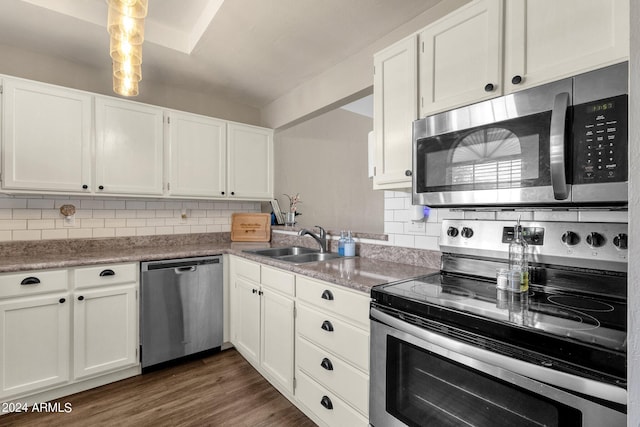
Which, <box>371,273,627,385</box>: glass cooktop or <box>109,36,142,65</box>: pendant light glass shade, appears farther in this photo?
<box>109,36,142,65</box>: pendant light glass shade

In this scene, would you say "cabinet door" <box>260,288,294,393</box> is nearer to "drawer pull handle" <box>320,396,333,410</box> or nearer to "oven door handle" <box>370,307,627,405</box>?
"drawer pull handle" <box>320,396,333,410</box>

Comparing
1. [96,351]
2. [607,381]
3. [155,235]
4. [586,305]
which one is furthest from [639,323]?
[155,235]

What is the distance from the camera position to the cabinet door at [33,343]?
5.96 feet

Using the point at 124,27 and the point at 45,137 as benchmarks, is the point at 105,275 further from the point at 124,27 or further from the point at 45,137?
the point at 124,27

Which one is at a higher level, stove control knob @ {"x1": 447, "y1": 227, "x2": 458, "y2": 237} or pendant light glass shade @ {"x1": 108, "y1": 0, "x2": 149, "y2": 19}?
pendant light glass shade @ {"x1": 108, "y1": 0, "x2": 149, "y2": 19}

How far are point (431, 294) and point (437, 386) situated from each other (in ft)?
1.05

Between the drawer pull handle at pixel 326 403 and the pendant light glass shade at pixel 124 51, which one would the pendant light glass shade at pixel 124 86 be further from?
the drawer pull handle at pixel 326 403

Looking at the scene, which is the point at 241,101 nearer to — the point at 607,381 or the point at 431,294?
the point at 431,294

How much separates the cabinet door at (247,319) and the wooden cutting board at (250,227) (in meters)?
0.75

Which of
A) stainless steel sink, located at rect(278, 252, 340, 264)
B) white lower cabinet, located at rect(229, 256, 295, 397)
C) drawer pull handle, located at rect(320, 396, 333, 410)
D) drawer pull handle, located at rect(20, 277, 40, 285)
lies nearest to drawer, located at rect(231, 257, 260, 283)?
white lower cabinet, located at rect(229, 256, 295, 397)

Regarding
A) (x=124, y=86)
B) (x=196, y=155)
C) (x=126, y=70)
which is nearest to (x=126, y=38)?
(x=126, y=70)

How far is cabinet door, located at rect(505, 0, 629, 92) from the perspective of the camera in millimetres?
966

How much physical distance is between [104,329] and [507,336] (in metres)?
2.42

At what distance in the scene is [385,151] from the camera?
1.71 m
